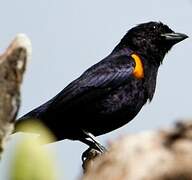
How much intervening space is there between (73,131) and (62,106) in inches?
12.7

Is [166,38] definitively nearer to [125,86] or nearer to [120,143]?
[125,86]

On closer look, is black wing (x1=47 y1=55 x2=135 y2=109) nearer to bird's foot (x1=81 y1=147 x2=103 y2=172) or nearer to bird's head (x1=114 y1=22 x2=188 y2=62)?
bird's head (x1=114 y1=22 x2=188 y2=62)

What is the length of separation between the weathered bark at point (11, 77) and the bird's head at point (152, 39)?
265 inches

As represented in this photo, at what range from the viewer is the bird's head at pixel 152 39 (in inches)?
341

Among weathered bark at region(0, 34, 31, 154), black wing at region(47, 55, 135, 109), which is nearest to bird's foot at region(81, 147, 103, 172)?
black wing at region(47, 55, 135, 109)

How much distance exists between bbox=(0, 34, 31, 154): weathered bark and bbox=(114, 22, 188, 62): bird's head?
6.73 metres

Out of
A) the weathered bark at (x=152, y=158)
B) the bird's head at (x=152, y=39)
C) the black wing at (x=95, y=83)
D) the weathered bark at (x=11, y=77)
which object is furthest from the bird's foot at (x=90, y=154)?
the weathered bark at (x=152, y=158)

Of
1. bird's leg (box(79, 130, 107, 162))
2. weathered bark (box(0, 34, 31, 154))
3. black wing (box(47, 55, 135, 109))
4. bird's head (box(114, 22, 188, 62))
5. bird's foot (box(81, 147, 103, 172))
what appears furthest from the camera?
bird's head (box(114, 22, 188, 62))

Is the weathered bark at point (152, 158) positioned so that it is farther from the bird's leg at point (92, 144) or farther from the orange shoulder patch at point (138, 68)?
the orange shoulder patch at point (138, 68)

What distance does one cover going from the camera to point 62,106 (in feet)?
25.6

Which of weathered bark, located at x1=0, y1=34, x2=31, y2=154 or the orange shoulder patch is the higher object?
weathered bark, located at x1=0, y1=34, x2=31, y2=154

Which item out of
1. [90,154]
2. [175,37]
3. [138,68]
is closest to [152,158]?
[90,154]

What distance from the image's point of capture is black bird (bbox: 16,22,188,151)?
7660 millimetres

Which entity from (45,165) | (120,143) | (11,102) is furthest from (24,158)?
(11,102)
